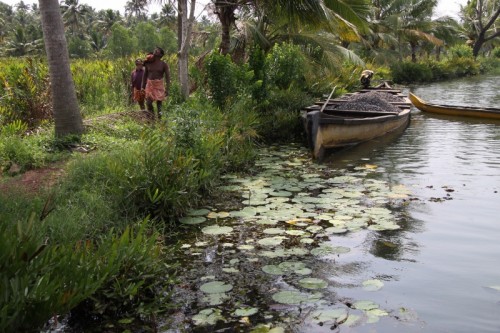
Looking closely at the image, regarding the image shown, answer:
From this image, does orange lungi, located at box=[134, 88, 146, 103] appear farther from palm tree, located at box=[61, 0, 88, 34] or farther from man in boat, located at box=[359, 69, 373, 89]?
palm tree, located at box=[61, 0, 88, 34]

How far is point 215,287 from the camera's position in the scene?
3.72 metres

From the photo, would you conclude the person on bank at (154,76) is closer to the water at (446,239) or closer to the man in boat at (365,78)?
the water at (446,239)

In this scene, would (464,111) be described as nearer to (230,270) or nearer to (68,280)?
(230,270)

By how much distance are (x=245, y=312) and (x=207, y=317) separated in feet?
0.88

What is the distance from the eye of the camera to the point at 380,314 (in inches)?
132

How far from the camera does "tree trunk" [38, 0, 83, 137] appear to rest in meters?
6.54

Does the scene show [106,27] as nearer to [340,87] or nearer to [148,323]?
[340,87]

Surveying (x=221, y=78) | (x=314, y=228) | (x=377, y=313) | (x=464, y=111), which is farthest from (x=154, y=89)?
(x=464, y=111)

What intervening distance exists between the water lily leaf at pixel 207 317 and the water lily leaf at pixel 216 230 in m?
1.49

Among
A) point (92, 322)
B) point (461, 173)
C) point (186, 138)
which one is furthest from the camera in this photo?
point (461, 173)

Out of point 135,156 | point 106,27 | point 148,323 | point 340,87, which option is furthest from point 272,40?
point 106,27

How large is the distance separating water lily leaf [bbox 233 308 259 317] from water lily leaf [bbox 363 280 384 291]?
94cm

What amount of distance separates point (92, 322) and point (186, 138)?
10.3ft

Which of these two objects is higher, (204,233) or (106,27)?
(106,27)
